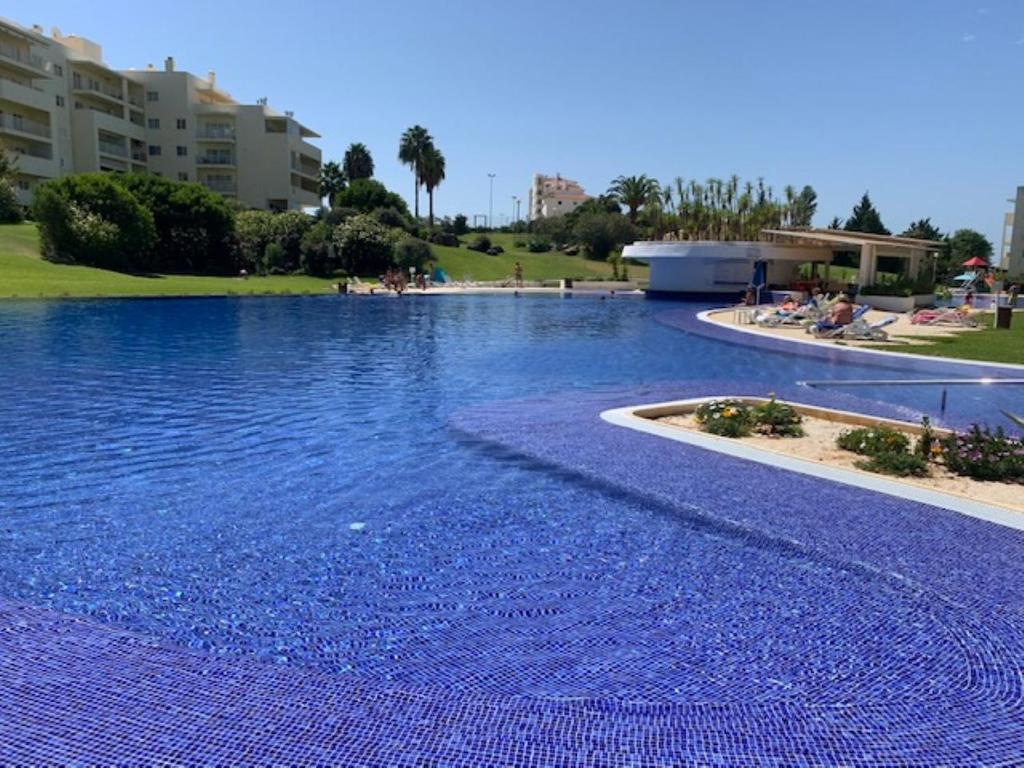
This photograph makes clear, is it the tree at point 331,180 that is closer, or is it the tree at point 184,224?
the tree at point 184,224

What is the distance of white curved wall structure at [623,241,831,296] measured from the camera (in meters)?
37.5

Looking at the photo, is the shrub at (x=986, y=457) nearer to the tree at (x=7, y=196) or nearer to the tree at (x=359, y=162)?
the tree at (x=7, y=196)

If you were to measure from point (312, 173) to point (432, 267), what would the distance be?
34.4m

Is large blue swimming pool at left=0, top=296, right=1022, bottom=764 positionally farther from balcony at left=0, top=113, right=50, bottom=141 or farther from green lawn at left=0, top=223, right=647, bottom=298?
balcony at left=0, top=113, right=50, bottom=141

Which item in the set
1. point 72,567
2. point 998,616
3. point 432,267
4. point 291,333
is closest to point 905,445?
point 998,616

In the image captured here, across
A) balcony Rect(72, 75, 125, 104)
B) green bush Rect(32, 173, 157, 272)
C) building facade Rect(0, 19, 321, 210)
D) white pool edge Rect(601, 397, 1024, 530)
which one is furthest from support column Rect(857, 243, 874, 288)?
balcony Rect(72, 75, 125, 104)

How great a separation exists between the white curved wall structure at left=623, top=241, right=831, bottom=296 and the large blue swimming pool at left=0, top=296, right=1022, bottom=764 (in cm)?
2568

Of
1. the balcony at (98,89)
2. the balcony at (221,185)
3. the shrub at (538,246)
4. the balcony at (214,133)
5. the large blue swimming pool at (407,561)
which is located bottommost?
the large blue swimming pool at (407,561)

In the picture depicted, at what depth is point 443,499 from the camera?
7316 millimetres

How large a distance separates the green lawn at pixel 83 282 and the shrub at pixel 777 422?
2980 cm

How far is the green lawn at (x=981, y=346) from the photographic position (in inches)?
644

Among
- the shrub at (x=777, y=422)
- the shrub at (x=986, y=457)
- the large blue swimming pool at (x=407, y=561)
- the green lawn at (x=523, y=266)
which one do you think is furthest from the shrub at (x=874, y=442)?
the green lawn at (x=523, y=266)

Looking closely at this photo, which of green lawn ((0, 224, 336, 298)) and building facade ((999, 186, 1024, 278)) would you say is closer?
green lawn ((0, 224, 336, 298))

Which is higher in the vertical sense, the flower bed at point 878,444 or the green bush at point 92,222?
the green bush at point 92,222
